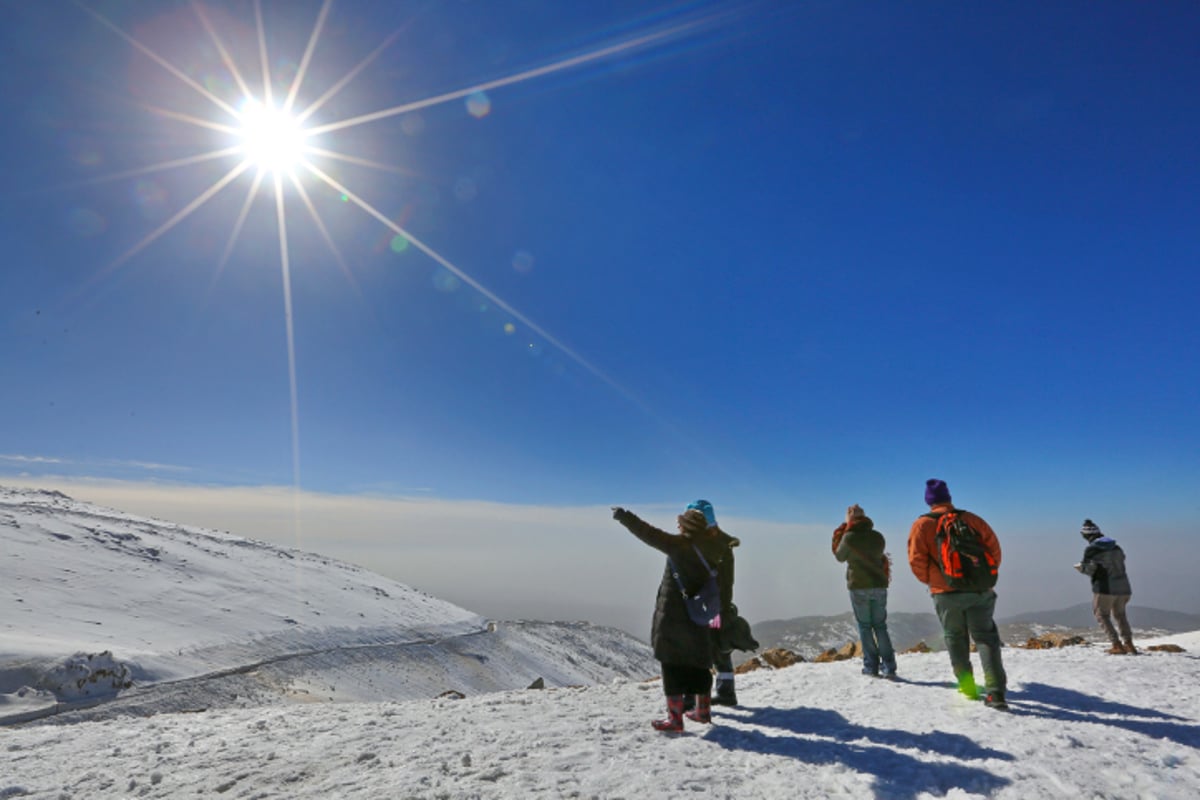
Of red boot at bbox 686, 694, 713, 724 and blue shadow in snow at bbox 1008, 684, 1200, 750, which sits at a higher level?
red boot at bbox 686, 694, 713, 724

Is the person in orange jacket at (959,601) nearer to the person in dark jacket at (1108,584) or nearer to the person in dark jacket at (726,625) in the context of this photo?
the person in dark jacket at (726,625)

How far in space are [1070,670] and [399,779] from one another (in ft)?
29.4

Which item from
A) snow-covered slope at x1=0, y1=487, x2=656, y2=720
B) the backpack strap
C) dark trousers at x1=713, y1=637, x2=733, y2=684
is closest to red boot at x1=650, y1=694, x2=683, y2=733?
the backpack strap

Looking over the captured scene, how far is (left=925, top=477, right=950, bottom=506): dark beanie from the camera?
7129 mm

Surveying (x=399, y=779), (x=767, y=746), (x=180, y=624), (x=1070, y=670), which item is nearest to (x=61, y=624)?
(x=180, y=624)

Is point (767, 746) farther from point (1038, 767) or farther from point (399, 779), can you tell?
point (399, 779)

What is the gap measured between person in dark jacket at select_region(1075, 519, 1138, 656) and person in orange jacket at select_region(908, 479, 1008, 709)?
5521mm

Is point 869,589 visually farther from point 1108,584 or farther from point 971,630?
point 1108,584

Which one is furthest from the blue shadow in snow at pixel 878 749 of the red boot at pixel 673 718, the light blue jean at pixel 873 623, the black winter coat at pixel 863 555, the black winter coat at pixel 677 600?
the black winter coat at pixel 863 555

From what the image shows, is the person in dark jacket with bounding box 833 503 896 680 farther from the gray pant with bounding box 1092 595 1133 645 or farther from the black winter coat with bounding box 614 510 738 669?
the gray pant with bounding box 1092 595 1133 645

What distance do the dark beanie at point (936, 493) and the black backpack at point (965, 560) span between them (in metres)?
0.38

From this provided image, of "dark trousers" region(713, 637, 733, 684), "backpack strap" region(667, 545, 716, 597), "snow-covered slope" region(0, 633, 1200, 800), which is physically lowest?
"snow-covered slope" region(0, 633, 1200, 800)

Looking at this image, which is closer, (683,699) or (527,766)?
(527,766)

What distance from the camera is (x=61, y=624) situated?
46.2 ft
